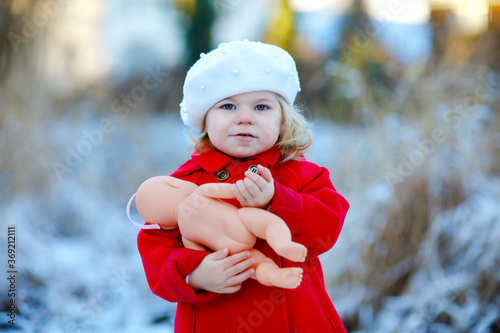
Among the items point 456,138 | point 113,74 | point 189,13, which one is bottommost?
point 456,138

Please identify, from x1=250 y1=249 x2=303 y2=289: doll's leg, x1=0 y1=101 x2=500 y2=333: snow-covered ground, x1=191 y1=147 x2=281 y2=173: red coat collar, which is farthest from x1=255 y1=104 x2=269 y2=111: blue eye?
x1=0 y1=101 x2=500 y2=333: snow-covered ground

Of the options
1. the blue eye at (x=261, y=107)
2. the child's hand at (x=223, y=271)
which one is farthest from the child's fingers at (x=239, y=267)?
the blue eye at (x=261, y=107)

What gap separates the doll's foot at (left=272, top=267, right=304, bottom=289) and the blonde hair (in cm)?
33

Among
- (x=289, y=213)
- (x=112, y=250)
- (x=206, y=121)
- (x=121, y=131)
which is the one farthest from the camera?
(x=121, y=131)

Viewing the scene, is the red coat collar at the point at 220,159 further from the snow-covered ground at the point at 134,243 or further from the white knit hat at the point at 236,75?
the snow-covered ground at the point at 134,243

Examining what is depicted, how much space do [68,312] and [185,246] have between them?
1630 mm

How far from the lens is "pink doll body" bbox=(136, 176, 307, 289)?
0.99 m

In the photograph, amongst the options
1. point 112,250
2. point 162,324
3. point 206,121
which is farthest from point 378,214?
point 206,121

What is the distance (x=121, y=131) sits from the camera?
9.43 feet

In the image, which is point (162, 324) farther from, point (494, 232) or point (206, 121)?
point (494, 232)

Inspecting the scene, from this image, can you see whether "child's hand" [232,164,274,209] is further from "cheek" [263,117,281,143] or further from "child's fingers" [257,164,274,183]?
"cheek" [263,117,281,143]

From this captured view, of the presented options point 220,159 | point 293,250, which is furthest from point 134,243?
point 293,250

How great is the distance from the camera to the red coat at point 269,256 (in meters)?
1.07

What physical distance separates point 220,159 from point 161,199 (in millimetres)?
185
